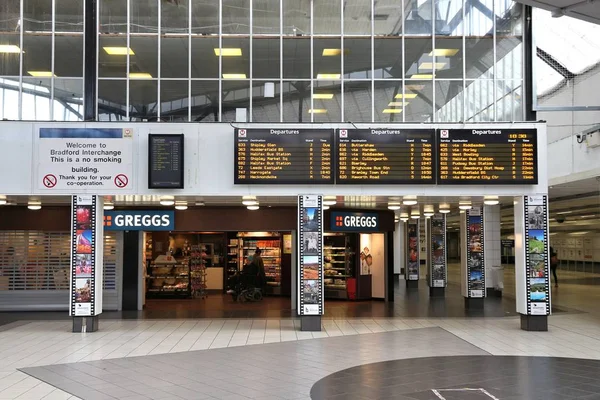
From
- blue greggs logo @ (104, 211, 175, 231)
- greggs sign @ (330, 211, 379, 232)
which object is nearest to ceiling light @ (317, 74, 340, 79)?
greggs sign @ (330, 211, 379, 232)

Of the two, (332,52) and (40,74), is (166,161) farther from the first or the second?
(332,52)

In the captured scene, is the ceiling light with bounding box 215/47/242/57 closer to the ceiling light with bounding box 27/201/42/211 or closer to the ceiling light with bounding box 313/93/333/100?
the ceiling light with bounding box 313/93/333/100

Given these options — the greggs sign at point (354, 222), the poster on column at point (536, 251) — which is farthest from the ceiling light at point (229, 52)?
the poster on column at point (536, 251)

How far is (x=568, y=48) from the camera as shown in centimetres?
1836

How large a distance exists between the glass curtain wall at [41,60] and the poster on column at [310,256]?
583 centimetres

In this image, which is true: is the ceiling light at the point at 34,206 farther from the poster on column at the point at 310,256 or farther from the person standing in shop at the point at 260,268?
the poster on column at the point at 310,256

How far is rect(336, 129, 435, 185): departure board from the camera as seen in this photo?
46.3 ft

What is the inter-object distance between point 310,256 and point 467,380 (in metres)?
5.71

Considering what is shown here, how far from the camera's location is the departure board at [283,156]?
14.0 metres

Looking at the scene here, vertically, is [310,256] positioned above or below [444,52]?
below

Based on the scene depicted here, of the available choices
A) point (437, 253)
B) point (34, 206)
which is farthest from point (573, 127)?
point (34, 206)

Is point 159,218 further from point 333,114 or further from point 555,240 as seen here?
point 555,240

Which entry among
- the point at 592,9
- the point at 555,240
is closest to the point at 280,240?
the point at 592,9

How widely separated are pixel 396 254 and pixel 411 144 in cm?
2409
